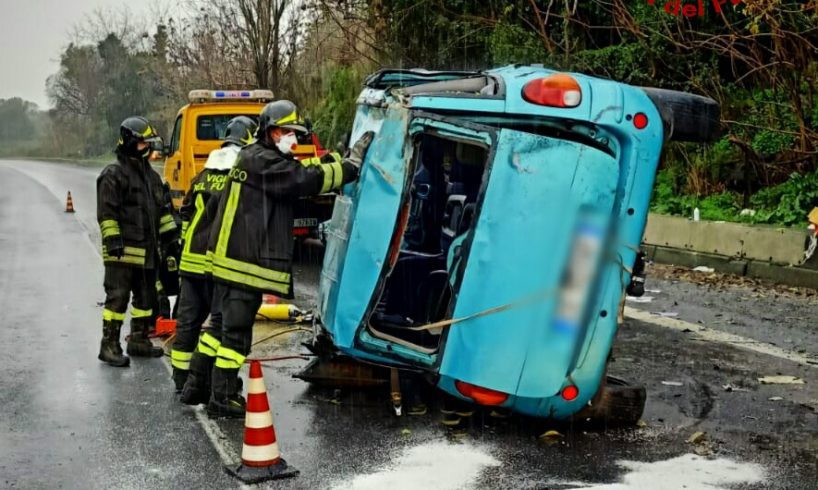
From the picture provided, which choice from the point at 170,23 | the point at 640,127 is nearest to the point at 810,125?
the point at 640,127

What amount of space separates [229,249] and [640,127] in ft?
7.88

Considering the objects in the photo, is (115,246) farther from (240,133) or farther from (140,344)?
(240,133)

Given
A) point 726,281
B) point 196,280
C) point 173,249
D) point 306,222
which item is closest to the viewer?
point 196,280

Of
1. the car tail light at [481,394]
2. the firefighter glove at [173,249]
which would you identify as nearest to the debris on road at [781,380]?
the car tail light at [481,394]

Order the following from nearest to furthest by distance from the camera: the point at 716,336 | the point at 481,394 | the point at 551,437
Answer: the point at 481,394
the point at 551,437
the point at 716,336

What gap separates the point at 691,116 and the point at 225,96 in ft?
35.6

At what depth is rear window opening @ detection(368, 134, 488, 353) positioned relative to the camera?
19.5 ft

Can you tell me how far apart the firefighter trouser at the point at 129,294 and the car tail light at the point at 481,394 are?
131 inches

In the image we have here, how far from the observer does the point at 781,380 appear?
6.68 m

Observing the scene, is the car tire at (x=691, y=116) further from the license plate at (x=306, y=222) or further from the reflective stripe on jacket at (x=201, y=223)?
the license plate at (x=306, y=222)

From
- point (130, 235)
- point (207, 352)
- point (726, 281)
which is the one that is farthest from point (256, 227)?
point (726, 281)

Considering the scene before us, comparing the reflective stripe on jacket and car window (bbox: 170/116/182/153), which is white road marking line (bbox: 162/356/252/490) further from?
car window (bbox: 170/116/182/153)

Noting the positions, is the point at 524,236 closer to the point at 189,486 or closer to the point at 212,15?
the point at 189,486

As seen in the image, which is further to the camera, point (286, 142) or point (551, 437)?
point (286, 142)
